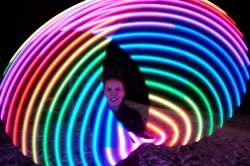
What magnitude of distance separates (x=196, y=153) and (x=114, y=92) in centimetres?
270

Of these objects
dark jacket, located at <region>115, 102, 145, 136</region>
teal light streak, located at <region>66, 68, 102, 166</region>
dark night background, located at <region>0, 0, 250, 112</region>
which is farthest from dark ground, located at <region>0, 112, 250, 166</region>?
dark night background, located at <region>0, 0, 250, 112</region>

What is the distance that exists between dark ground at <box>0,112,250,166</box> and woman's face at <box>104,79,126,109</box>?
211 centimetres

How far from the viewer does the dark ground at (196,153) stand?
5.59 metres

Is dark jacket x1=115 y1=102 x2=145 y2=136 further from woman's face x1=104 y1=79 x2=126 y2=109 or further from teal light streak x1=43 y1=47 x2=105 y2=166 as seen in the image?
teal light streak x1=43 y1=47 x2=105 y2=166

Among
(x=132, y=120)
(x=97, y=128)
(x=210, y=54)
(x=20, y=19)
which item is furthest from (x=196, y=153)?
(x=20, y=19)

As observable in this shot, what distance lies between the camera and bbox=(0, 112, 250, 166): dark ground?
5.59 metres

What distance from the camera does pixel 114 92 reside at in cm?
361

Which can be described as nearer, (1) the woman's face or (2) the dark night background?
(1) the woman's face

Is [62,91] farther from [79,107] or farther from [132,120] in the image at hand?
[132,120]

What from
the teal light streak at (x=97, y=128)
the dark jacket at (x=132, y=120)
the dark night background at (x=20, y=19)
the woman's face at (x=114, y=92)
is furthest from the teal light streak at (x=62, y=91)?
the dark night background at (x=20, y=19)

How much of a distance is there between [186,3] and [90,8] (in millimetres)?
1200

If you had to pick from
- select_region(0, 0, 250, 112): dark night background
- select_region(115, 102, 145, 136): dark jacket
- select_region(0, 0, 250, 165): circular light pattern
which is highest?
select_region(0, 0, 250, 112): dark night background

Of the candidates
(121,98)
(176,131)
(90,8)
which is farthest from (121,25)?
(121,98)

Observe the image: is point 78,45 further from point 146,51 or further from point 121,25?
point 146,51
